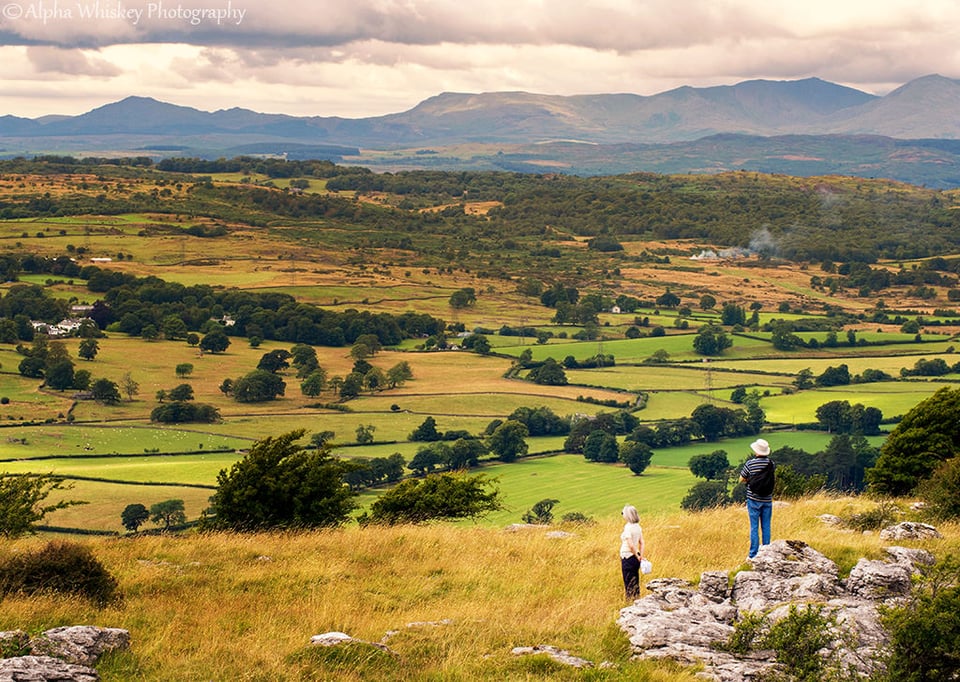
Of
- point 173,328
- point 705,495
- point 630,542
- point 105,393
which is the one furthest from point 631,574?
point 173,328

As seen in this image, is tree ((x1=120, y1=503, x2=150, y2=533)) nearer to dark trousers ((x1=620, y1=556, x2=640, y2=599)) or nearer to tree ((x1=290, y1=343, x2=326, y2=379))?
dark trousers ((x1=620, y1=556, x2=640, y2=599))

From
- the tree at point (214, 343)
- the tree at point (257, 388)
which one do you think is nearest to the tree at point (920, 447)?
the tree at point (257, 388)

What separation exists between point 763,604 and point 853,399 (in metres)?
69.4

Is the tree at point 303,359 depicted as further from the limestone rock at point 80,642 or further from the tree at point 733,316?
the limestone rock at point 80,642

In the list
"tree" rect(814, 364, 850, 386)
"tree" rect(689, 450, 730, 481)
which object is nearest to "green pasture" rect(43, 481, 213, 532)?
"tree" rect(689, 450, 730, 481)

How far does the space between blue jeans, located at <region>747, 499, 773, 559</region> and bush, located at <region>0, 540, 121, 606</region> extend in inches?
367

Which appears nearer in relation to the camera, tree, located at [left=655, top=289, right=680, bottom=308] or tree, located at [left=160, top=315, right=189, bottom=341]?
tree, located at [left=160, top=315, right=189, bottom=341]

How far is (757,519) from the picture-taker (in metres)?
16.0

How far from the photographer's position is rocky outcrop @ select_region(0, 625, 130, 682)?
10.0 metres

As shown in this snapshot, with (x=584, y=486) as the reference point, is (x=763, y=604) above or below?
above

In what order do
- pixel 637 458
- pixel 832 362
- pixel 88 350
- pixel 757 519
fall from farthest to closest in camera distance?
1. pixel 832 362
2. pixel 88 350
3. pixel 637 458
4. pixel 757 519

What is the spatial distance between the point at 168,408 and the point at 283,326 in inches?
1554

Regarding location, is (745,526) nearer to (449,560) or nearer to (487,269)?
(449,560)

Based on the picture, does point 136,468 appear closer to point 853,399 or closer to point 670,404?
point 670,404
